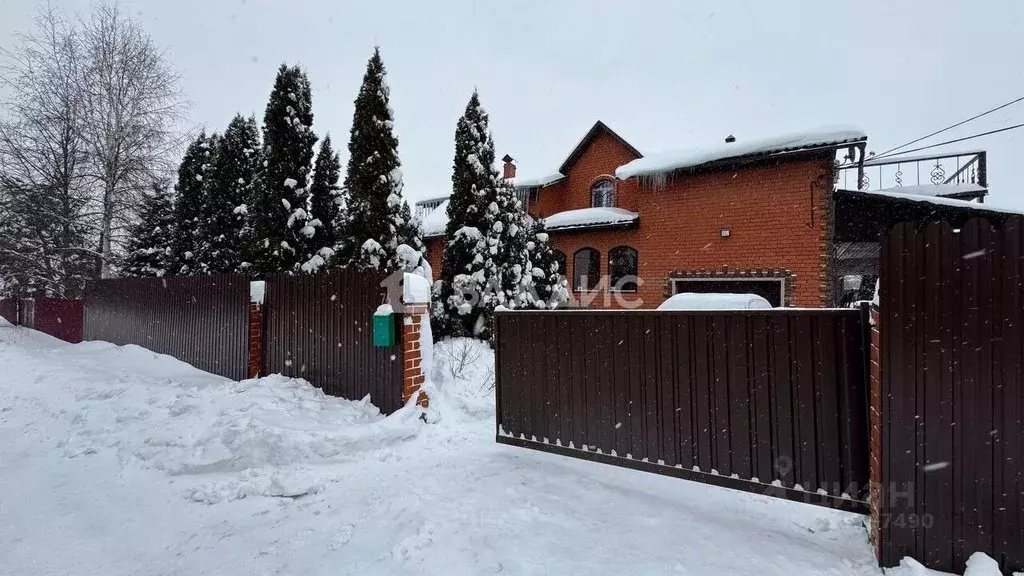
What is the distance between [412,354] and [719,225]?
8563 mm

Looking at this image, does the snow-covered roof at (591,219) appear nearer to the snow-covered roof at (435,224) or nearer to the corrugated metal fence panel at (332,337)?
the snow-covered roof at (435,224)

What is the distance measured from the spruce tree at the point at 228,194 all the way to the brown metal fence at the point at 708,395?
12.9 m

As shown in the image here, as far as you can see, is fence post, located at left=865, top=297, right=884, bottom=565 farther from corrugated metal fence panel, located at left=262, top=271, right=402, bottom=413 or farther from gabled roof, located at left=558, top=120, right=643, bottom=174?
gabled roof, located at left=558, top=120, right=643, bottom=174

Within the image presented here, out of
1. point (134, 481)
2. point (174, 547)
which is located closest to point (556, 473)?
point (174, 547)

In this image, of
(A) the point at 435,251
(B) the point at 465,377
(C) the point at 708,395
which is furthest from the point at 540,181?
(C) the point at 708,395

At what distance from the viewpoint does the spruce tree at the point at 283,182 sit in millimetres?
9594

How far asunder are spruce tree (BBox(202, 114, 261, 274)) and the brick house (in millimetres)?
10093

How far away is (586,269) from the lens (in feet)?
40.8

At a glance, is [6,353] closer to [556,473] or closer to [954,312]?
[556,473]

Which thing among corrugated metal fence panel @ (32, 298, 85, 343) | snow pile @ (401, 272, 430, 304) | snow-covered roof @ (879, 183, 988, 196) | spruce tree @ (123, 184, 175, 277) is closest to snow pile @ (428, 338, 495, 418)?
snow pile @ (401, 272, 430, 304)

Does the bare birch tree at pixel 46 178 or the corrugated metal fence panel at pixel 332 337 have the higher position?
the bare birch tree at pixel 46 178

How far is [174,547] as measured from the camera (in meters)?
2.52

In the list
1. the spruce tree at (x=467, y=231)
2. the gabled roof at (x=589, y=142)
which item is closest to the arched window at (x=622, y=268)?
the gabled roof at (x=589, y=142)

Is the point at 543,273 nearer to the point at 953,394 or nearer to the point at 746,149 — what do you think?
the point at 746,149
